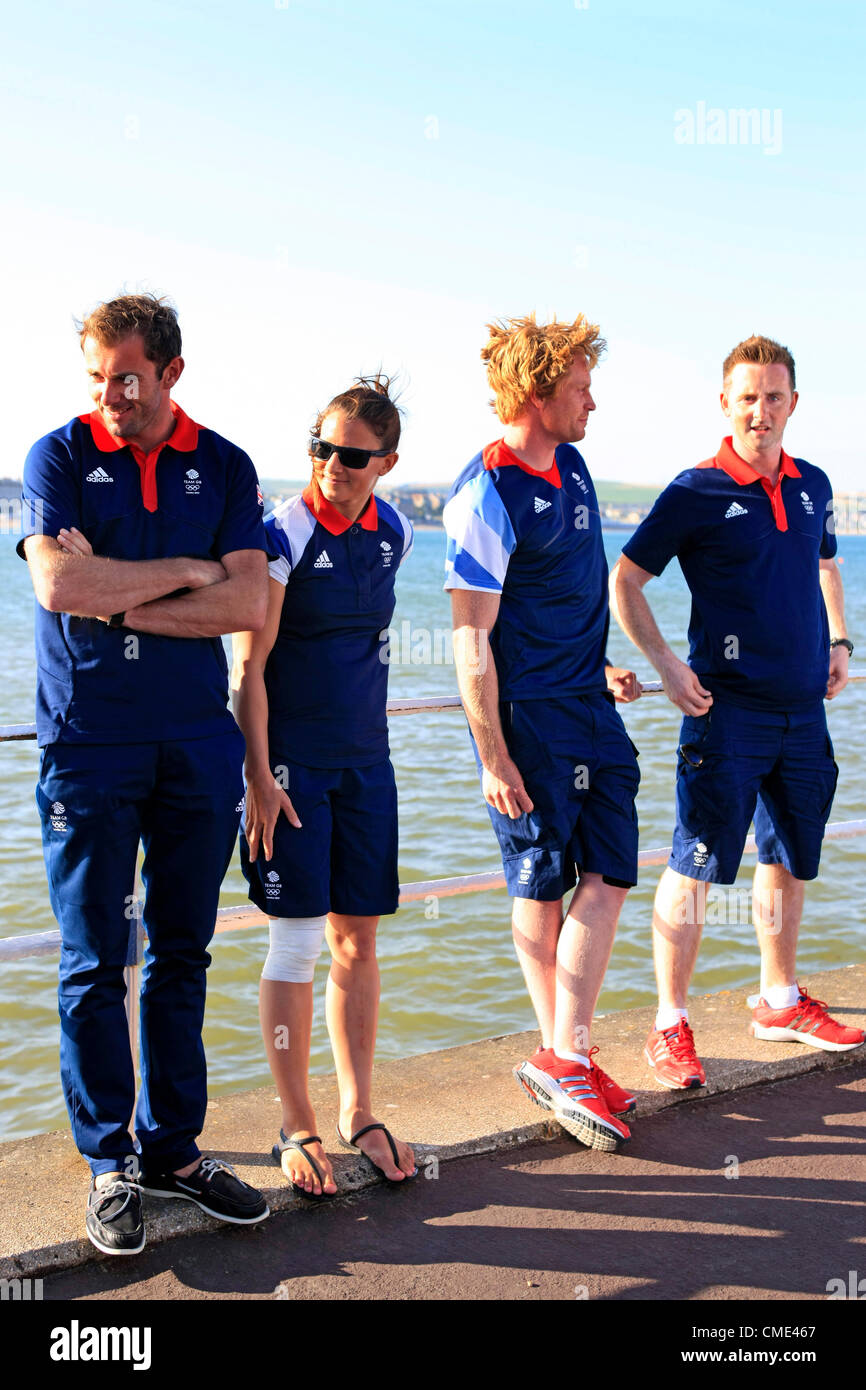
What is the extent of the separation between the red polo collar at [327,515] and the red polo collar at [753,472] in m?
1.21

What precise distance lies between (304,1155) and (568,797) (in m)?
1.12

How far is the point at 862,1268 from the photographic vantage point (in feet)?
9.16

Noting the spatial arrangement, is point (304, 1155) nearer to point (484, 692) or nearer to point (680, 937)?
point (484, 692)

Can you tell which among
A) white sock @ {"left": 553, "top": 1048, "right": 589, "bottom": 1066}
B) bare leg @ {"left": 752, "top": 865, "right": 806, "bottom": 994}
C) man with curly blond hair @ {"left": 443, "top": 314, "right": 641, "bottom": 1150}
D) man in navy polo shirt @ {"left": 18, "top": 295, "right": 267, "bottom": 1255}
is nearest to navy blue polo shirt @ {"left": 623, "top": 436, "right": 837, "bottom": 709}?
man with curly blond hair @ {"left": 443, "top": 314, "right": 641, "bottom": 1150}

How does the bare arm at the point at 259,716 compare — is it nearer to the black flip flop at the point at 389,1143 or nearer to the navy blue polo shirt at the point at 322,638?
the navy blue polo shirt at the point at 322,638

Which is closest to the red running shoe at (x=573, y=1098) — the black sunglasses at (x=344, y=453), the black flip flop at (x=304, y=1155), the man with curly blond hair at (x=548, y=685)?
the man with curly blond hair at (x=548, y=685)

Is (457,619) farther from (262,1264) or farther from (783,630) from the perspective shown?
(262,1264)

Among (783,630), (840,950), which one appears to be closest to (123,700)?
(783,630)

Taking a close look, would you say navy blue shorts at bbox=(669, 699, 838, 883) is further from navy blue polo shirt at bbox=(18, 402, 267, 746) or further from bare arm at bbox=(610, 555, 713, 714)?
navy blue polo shirt at bbox=(18, 402, 267, 746)

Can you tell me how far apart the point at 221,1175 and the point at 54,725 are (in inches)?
42.1

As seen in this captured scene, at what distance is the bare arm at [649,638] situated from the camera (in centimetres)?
382

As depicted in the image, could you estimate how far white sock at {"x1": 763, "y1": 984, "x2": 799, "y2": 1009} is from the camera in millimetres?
4043

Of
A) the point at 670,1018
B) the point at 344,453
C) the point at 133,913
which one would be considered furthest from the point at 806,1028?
the point at 344,453

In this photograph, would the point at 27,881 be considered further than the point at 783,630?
Yes
